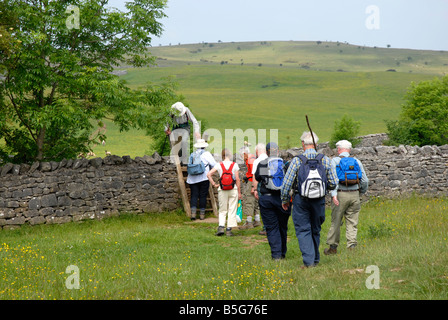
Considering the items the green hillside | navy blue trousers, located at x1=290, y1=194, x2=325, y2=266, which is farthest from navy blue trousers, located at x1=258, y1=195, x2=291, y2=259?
the green hillside

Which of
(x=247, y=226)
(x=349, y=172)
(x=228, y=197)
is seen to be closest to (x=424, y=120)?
(x=247, y=226)

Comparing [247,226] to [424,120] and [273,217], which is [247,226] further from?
[424,120]

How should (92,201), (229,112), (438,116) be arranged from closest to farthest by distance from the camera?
(92,201), (438,116), (229,112)

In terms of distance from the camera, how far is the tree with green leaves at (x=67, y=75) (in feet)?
42.3

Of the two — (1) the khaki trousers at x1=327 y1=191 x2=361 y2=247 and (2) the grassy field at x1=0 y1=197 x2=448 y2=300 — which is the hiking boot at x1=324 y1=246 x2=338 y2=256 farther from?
(2) the grassy field at x1=0 y1=197 x2=448 y2=300

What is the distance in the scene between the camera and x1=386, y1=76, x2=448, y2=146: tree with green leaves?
30792mm

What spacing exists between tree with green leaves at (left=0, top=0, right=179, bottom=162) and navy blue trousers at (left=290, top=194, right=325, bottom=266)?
6.88m

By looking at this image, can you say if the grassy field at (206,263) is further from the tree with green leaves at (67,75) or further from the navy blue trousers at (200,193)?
the tree with green leaves at (67,75)

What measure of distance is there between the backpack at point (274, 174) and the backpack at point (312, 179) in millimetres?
963

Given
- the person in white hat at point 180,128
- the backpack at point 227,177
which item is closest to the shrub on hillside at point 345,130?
the person in white hat at point 180,128

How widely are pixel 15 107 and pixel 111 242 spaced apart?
5400mm
